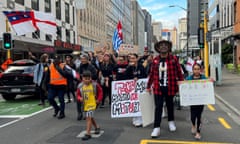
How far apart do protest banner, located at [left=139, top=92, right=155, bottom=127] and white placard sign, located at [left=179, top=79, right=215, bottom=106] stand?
0.73m

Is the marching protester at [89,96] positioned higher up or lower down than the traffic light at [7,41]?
lower down

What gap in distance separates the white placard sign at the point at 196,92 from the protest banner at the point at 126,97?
1296mm

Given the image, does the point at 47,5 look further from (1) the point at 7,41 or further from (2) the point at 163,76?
(2) the point at 163,76

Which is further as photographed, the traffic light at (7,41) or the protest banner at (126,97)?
the traffic light at (7,41)

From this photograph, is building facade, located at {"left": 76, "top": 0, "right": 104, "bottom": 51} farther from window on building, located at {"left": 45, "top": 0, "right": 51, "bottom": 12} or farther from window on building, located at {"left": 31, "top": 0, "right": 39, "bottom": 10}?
window on building, located at {"left": 31, "top": 0, "right": 39, "bottom": 10}

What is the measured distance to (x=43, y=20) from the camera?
47.3ft

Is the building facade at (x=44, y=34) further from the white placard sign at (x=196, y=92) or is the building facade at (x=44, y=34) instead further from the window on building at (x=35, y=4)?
the white placard sign at (x=196, y=92)

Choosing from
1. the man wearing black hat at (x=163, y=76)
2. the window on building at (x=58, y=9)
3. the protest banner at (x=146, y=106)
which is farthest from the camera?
the window on building at (x=58, y=9)

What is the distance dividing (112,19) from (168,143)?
78.9m

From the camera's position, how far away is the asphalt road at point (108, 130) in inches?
252

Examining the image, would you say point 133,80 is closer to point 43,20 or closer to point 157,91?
point 157,91

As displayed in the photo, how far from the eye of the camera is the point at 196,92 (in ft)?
21.3

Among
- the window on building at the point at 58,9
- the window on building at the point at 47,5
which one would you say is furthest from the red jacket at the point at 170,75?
the window on building at the point at 58,9

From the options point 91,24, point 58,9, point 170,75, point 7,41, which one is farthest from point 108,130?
point 91,24
